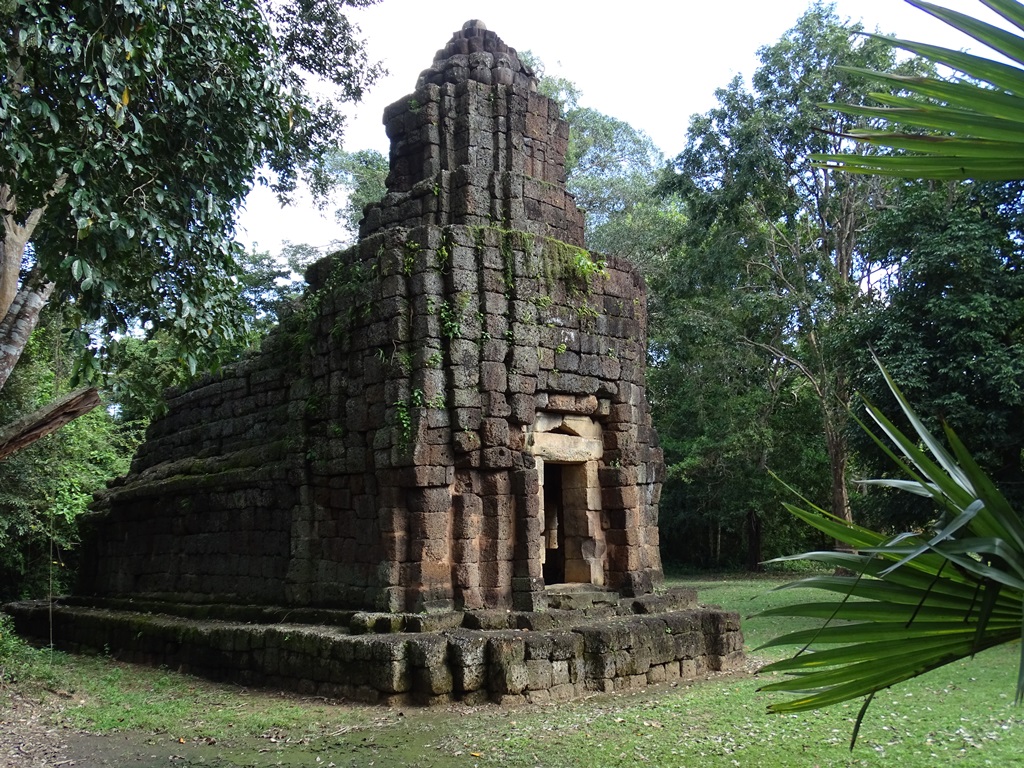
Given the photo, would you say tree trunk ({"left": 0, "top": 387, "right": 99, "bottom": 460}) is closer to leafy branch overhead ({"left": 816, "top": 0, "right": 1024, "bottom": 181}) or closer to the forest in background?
the forest in background

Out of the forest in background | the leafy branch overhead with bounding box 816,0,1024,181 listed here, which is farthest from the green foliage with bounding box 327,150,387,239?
the leafy branch overhead with bounding box 816,0,1024,181

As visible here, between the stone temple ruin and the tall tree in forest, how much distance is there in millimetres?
9594

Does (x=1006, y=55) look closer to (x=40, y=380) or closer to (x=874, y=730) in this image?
(x=874, y=730)

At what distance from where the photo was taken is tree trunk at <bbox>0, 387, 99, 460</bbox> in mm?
9445

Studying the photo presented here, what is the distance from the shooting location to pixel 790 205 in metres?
21.4

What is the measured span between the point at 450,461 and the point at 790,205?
14.7m

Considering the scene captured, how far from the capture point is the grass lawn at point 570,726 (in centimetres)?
671

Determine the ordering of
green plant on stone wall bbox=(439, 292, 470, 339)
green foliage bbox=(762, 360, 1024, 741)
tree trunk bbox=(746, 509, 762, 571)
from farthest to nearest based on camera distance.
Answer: tree trunk bbox=(746, 509, 762, 571), green plant on stone wall bbox=(439, 292, 470, 339), green foliage bbox=(762, 360, 1024, 741)

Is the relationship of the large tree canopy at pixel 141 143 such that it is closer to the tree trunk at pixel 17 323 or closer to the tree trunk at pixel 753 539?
the tree trunk at pixel 17 323

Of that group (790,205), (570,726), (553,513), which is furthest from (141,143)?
(790,205)

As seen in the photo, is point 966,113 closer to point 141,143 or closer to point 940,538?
point 940,538

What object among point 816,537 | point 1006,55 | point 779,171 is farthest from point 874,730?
point 816,537

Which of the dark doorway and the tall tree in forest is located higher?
the tall tree in forest

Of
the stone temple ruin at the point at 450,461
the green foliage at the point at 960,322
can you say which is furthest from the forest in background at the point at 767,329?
the stone temple ruin at the point at 450,461
